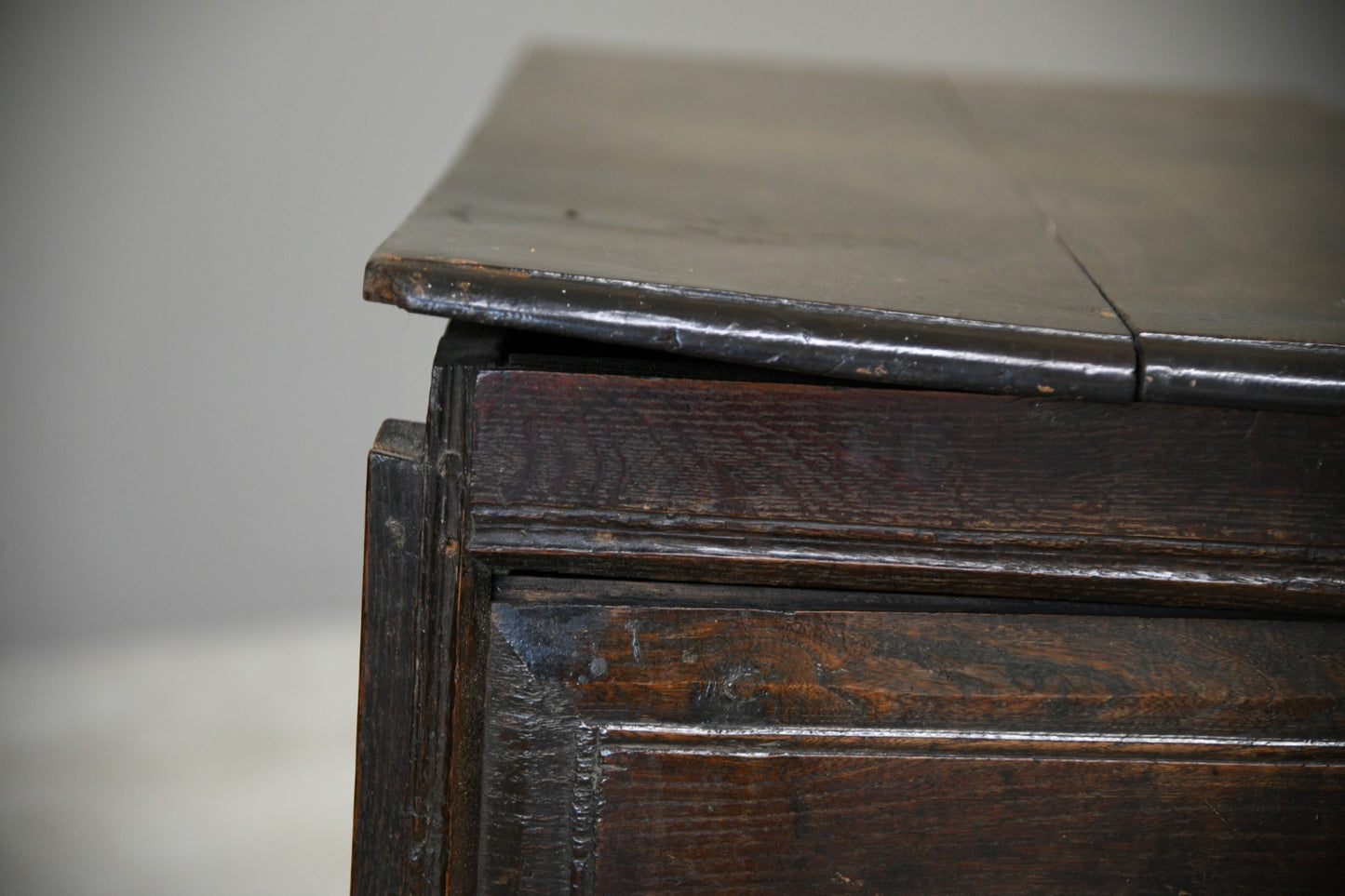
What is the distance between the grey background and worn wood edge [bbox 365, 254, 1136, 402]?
1.07m

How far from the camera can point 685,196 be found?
0.55m

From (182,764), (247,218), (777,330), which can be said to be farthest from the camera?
(247,218)

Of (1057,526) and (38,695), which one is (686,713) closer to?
(1057,526)

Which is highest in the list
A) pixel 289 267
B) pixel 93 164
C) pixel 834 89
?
pixel 834 89

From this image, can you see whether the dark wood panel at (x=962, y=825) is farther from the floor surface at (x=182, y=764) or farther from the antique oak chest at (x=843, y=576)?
the floor surface at (x=182, y=764)

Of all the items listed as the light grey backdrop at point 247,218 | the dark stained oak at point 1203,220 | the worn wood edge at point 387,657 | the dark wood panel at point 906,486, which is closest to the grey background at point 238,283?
the light grey backdrop at point 247,218

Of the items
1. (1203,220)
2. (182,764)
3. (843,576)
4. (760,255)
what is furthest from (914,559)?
(182,764)

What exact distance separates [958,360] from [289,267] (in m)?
1.26

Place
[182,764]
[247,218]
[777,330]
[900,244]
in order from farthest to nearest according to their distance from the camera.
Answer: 1. [247,218]
2. [182,764]
3. [900,244]
4. [777,330]

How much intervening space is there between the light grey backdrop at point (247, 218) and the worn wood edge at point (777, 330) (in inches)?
45.9

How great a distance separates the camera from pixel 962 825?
0.43 m

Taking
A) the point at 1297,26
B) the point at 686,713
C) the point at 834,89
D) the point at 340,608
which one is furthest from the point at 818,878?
the point at 1297,26

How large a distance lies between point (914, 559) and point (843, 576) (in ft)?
0.08

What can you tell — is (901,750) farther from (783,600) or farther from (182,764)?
(182,764)
